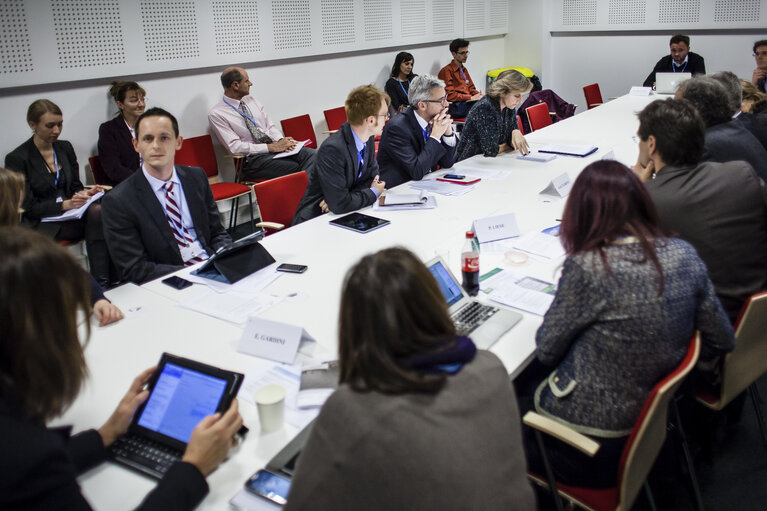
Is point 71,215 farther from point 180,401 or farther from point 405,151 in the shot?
point 180,401

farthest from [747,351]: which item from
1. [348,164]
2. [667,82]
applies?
[667,82]

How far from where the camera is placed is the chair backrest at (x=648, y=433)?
1.43 meters

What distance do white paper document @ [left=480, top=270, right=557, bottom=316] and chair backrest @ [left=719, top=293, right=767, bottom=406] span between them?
600 mm

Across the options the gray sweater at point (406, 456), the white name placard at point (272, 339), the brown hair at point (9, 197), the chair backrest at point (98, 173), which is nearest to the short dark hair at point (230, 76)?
the chair backrest at point (98, 173)

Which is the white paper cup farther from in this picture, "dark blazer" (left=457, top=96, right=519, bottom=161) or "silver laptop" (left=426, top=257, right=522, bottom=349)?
"dark blazer" (left=457, top=96, right=519, bottom=161)

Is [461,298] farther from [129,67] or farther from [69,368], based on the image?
[129,67]

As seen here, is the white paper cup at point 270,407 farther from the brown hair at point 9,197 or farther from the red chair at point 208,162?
the red chair at point 208,162

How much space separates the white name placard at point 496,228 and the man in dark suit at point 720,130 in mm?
997

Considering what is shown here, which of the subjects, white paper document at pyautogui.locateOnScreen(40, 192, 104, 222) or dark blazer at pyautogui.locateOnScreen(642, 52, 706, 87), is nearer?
white paper document at pyautogui.locateOnScreen(40, 192, 104, 222)

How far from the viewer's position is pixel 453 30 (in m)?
8.38

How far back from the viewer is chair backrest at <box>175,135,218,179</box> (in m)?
5.18

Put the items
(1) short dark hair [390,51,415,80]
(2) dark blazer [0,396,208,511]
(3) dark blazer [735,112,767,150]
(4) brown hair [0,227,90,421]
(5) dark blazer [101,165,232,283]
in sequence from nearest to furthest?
(2) dark blazer [0,396,208,511] → (4) brown hair [0,227,90,421] → (5) dark blazer [101,165,232,283] → (3) dark blazer [735,112,767,150] → (1) short dark hair [390,51,415,80]

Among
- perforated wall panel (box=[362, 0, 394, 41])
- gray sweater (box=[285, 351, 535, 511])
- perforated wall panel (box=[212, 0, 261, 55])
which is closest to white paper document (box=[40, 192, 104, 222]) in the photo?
perforated wall panel (box=[212, 0, 261, 55])

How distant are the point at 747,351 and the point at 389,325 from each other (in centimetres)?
156
